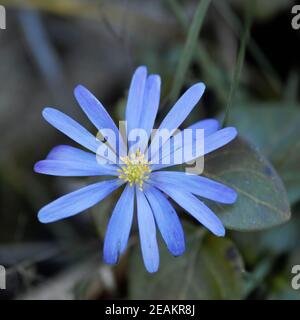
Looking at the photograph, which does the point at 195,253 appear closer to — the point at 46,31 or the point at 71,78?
the point at 71,78

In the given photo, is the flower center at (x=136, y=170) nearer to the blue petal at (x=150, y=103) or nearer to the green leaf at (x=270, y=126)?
the blue petal at (x=150, y=103)

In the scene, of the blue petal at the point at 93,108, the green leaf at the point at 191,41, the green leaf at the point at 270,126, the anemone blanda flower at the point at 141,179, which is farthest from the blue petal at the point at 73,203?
the green leaf at the point at 270,126

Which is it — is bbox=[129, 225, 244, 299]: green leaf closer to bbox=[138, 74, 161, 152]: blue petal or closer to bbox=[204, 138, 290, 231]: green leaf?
bbox=[204, 138, 290, 231]: green leaf

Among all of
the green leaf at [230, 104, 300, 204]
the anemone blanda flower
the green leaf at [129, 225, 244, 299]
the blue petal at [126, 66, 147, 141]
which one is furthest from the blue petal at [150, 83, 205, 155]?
the green leaf at [230, 104, 300, 204]

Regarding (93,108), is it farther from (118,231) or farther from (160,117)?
(160,117)

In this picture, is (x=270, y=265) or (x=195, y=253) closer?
(x=195, y=253)
